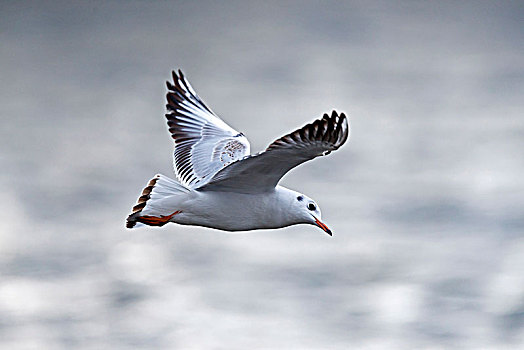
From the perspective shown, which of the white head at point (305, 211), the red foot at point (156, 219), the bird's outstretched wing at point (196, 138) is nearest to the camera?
the red foot at point (156, 219)

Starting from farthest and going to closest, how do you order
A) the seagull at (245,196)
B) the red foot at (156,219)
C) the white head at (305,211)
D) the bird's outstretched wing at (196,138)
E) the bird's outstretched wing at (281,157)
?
the bird's outstretched wing at (196,138), the white head at (305,211), the red foot at (156,219), the seagull at (245,196), the bird's outstretched wing at (281,157)

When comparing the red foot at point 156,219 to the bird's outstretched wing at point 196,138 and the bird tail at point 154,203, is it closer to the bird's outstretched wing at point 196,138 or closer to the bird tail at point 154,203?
the bird tail at point 154,203

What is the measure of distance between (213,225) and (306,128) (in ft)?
5.64

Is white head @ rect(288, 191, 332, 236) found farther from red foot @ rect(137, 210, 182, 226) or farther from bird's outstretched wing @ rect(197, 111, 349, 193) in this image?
red foot @ rect(137, 210, 182, 226)

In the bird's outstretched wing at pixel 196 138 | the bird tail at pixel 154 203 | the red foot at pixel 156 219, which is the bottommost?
the red foot at pixel 156 219

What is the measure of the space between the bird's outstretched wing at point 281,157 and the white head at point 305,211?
335 millimetres

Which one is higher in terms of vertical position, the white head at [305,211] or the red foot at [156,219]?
the white head at [305,211]

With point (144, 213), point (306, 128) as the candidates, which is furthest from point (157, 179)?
point (306, 128)

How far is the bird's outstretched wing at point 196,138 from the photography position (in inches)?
399

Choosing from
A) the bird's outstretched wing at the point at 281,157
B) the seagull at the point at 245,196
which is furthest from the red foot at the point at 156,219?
the bird's outstretched wing at the point at 281,157

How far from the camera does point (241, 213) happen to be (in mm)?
8828

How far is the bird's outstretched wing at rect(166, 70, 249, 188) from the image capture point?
33.2 ft

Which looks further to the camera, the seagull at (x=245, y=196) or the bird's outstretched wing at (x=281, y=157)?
the seagull at (x=245, y=196)

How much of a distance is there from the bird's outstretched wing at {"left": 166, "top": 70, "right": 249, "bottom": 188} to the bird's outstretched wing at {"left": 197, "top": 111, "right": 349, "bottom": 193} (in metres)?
0.58
